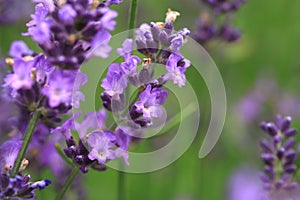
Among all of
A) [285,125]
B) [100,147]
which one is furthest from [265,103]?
[100,147]

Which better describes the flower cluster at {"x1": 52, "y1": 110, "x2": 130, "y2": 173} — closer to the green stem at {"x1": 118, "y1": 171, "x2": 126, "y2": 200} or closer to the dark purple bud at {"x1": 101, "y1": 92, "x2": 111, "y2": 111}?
the dark purple bud at {"x1": 101, "y1": 92, "x2": 111, "y2": 111}

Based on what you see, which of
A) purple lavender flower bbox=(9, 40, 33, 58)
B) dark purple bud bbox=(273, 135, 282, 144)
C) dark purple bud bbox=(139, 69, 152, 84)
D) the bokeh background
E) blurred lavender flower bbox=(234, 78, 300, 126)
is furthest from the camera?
blurred lavender flower bbox=(234, 78, 300, 126)

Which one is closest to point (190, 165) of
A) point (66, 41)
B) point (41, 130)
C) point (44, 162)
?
point (44, 162)

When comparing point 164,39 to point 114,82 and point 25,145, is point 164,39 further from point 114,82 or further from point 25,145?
point 25,145

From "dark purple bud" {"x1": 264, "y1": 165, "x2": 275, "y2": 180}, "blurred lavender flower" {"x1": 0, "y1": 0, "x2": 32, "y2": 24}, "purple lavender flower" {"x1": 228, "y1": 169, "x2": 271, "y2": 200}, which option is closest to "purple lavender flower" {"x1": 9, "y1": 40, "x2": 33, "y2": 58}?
"blurred lavender flower" {"x1": 0, "y1": 0, "x2": 32, "y2": 24}

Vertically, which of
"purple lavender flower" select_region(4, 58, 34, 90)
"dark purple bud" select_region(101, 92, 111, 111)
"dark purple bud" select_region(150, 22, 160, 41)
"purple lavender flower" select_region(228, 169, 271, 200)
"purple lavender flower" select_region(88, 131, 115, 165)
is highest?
"purple lavender flower" select_region(228, 169, 271, 200)

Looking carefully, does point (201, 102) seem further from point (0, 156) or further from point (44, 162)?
point (0, 156)
